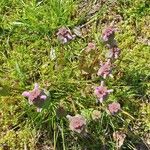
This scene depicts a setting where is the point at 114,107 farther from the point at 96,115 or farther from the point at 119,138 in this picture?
the point at 119,138

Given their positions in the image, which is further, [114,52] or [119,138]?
[119,138]

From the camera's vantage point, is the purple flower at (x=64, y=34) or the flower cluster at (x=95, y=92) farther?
the purple flower at (x=64, y=34)

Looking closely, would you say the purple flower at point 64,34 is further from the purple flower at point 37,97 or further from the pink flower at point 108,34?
the purple flower at point 37,97

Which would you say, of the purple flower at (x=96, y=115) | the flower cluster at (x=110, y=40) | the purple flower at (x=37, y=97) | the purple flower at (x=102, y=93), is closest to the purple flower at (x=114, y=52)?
the flower cluster at (x=110, y=40)

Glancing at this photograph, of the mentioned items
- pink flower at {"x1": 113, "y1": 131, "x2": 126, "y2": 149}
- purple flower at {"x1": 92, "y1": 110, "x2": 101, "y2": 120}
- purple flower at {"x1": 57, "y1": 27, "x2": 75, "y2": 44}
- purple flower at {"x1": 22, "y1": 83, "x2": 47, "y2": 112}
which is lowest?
pink flower at {"x1": 113, "y1": 131, "x2": 126, "y2": 149}

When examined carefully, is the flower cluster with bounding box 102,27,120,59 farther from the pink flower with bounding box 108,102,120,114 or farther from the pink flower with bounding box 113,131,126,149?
the pink flower with bounding box 113,131,126,149

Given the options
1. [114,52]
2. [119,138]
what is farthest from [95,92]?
[119,138]

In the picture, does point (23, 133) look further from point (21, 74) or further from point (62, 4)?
point (62, 4)

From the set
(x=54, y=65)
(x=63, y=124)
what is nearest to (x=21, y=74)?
(x=54, y=65)

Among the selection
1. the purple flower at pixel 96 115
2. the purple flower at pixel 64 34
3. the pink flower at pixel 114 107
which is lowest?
the purple flower at pixel 96 115

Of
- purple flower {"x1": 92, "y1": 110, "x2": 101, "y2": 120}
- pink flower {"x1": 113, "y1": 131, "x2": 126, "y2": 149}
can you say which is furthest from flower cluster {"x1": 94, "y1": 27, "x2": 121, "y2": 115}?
pink flower {"x1": 113, "y1": 131, "x2": 126, "y2": 149}
